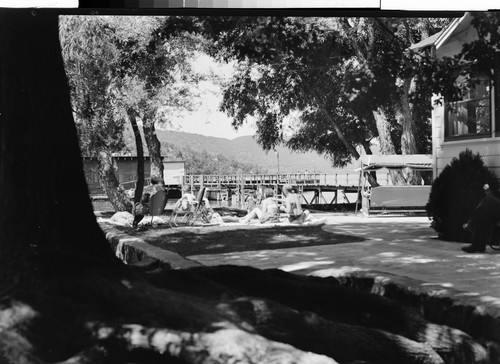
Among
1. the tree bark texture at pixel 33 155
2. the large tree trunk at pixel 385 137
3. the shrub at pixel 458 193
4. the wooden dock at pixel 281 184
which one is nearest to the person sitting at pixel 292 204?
the wooden dock at pixel 281 184

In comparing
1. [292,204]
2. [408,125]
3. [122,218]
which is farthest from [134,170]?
[408,125]

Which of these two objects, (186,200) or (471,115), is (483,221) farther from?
(186,200)

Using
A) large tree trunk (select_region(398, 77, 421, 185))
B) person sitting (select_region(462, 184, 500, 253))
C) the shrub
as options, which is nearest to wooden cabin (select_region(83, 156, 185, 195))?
large tree trunk (select_region(398, 77, 421, 185))

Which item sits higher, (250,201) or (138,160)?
(138,160)

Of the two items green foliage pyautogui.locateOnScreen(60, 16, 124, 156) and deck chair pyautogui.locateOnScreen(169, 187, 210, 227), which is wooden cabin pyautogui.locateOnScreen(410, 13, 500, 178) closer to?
deck chair pyautogui.locateOnScreen(169, 187, 210, 227)

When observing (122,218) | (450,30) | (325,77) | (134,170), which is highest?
(450,30)

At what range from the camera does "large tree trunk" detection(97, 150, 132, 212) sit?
3.62 m

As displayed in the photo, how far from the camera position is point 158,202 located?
3.72m

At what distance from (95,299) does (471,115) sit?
2.47 meters

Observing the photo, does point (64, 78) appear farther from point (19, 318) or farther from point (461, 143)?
point (461, 143)

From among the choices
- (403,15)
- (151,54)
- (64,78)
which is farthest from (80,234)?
(403,15)

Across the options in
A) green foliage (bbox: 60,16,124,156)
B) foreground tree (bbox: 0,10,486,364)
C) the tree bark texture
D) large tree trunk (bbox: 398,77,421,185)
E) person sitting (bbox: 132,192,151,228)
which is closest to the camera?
foreground tree (bbox: 0,10,486,364)

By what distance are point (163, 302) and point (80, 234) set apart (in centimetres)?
61

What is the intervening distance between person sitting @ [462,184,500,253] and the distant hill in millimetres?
811
